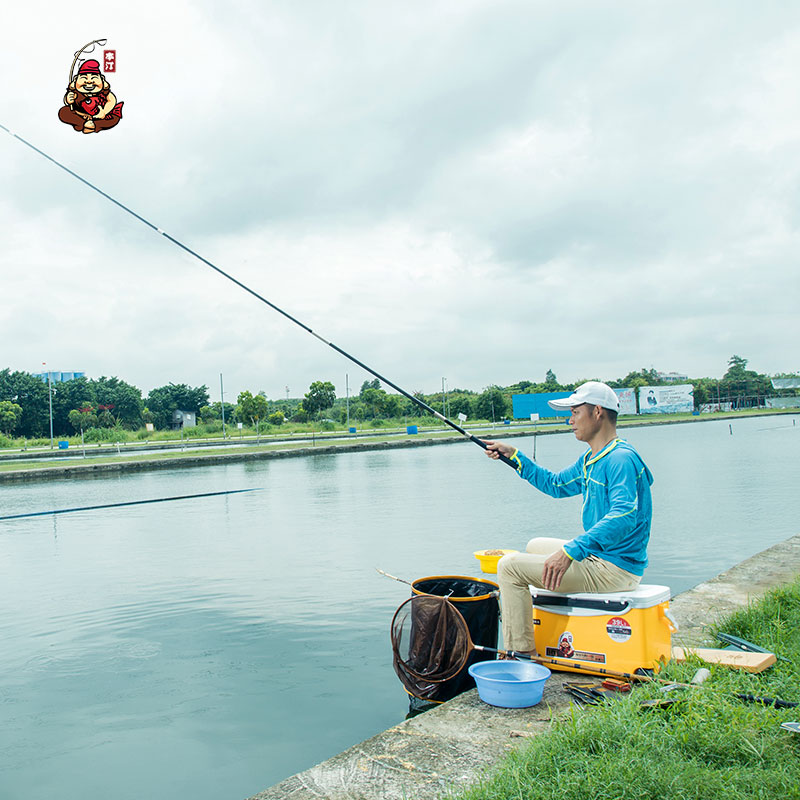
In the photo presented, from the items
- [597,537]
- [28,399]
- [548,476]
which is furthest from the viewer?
[28,399]

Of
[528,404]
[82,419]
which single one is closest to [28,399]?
[82,419]

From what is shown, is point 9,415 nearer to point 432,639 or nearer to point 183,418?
point 183,418

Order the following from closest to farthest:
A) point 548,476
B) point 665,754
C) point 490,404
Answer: point 665,754 → point 548,476 → point 490,404

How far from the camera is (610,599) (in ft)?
12.2

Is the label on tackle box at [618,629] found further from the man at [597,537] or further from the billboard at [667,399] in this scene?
the billboard at [667,399]

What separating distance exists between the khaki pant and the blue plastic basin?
17 centimetres

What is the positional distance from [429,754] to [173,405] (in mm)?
89013

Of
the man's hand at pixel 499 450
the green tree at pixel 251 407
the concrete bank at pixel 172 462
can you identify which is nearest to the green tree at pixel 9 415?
→ the green tree at pixel 251 407

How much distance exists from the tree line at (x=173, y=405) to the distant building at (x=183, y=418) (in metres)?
0.56

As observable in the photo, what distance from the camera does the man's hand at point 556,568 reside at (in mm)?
3709

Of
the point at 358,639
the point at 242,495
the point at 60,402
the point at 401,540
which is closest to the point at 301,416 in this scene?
the point at 60,402

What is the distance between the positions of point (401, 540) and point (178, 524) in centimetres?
456

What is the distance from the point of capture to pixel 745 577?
6375 mm

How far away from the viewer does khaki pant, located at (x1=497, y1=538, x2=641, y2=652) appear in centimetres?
378
